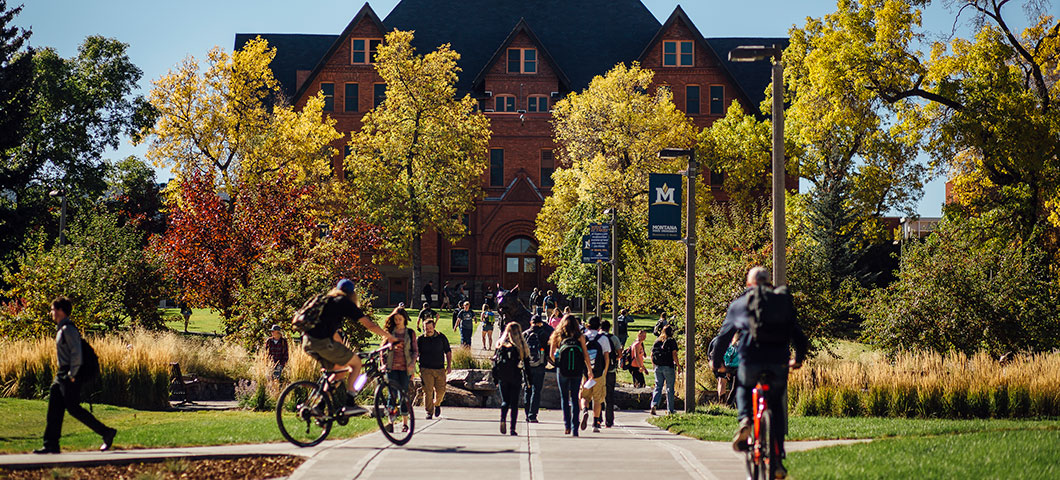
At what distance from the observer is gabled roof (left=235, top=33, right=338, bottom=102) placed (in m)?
63.1

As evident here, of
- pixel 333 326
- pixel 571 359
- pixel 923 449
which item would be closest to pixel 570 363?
pixel 571 359

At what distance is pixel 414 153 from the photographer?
50.8 m

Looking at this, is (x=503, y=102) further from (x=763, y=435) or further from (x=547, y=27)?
(x=763, y=435)

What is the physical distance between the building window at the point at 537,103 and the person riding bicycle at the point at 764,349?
5077cm

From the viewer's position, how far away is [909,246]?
Answer: 23.7m

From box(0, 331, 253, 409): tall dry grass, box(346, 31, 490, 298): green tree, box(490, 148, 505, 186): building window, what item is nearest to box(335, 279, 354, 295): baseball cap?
box(0, 331, 253, 409): tall dry grass

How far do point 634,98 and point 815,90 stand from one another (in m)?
12.9

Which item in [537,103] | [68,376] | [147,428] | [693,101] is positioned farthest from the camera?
[537,103]

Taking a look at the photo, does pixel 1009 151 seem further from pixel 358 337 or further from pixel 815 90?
pixel 358 337

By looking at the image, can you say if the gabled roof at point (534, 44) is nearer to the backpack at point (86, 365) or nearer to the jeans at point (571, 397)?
the jeans at point (571, 397)

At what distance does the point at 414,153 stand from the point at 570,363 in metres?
38.0

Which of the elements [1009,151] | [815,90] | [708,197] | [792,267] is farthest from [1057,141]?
[708,197]

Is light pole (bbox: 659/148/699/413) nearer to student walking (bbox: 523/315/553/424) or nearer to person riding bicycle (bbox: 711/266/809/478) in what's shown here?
student walking (bbox: 523/315/553/424)

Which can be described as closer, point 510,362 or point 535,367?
point 510,362
